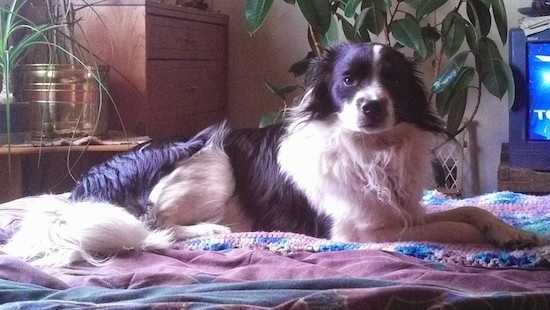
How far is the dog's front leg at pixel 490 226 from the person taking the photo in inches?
64.5

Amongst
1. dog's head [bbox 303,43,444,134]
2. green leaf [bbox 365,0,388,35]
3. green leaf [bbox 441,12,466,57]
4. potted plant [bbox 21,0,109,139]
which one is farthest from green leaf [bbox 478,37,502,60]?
potted plant [bbox 21,0,109,139]

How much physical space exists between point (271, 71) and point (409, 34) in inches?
45.5

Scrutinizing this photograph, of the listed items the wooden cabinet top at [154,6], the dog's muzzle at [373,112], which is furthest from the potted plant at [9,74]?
the dog's muzzle at [373,112]

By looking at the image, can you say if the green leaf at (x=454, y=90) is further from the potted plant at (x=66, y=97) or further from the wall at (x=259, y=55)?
the potted plant at (x=66, y=97)

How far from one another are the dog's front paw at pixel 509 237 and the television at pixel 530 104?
1387 millimetres

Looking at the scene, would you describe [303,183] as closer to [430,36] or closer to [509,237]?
[509,237]

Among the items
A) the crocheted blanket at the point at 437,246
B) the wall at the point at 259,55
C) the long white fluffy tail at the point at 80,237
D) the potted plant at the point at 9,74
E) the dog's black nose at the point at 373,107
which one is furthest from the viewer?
the wall at the point at 259,55

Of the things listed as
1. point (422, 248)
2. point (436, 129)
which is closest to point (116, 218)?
point (422, 248)

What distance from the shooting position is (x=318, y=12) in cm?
264

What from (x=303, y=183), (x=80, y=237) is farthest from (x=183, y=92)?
(x=80, y=237)

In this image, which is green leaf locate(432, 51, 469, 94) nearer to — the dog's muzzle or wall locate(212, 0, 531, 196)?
wall locate(212, 0, 531, 196)

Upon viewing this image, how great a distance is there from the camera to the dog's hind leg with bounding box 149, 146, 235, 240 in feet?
6.48

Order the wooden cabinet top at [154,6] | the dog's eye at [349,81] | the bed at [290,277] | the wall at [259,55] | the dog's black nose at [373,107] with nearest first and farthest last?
the bed at [290,277] < the dog's black nose at [373,107] < the dog's eye at [349,81] < the wooden cabinet top at [154,6] < the wall at [259,55]

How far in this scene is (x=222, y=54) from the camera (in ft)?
Result: 11.7
